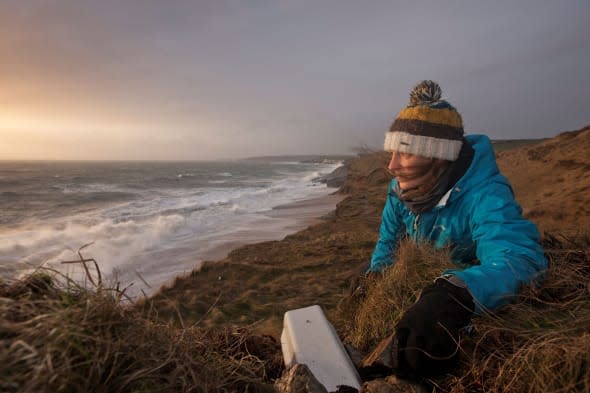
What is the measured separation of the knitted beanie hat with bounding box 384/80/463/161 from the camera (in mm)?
2246

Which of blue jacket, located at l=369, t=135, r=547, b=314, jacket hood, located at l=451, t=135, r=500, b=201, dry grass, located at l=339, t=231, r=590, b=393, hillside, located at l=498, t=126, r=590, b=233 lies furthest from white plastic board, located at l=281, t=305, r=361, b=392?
hillside, located at l=498, t=126, r=590, b=233

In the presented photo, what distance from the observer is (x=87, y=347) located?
92 centimetres

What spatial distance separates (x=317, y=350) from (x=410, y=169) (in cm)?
136

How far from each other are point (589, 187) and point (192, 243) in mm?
10388

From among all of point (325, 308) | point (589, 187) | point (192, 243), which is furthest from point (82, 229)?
point (589, 187)

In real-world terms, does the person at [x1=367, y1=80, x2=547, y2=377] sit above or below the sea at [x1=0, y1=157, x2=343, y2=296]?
above

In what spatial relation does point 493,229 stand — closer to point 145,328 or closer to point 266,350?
point 266,350

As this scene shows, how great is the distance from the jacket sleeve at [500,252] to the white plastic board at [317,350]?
2.39 ft

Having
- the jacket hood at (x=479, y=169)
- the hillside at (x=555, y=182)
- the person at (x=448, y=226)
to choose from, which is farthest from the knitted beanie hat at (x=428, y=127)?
the hillside at (x=555, y=182)

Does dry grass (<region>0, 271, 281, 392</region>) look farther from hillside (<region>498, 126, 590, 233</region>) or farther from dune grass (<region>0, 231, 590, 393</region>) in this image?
hillside (<region>498, 126, 590, 233</region>)

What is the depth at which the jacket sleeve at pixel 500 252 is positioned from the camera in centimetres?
160

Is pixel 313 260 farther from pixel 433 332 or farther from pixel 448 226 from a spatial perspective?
pixel 433 332

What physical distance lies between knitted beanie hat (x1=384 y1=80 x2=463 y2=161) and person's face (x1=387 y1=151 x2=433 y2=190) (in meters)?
0.06

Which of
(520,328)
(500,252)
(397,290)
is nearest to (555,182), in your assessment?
(397,290)
